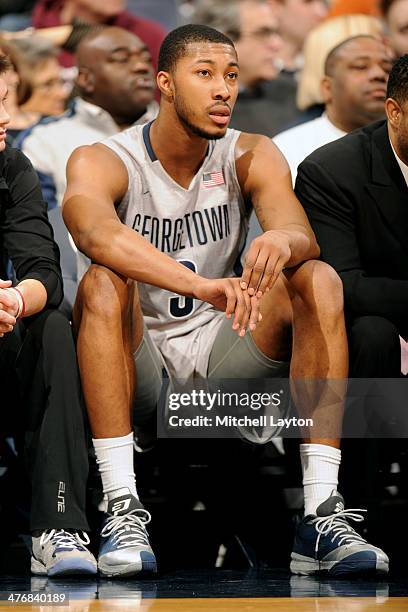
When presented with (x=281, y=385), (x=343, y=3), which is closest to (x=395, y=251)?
(x=281, y=385)

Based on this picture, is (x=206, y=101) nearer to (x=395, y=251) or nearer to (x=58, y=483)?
(x=395, y=251)

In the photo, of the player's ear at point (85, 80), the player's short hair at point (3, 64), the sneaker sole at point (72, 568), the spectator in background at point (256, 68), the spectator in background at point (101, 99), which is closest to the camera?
the sneaker sole at point (72, 568)

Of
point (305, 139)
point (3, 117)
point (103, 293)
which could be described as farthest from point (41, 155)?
point (103, 293)

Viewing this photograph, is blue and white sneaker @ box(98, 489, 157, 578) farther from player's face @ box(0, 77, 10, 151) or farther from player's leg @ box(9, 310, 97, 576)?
player's face @ box(0, 77, 10, 151)

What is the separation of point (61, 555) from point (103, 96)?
244cm

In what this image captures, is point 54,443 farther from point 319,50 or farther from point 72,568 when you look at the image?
point 319,50

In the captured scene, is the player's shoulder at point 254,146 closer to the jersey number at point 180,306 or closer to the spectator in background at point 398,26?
the jersey number at point 180,306

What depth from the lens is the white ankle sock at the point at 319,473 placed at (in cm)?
280

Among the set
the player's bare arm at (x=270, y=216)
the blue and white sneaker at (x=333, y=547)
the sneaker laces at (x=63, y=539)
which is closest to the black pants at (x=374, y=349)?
the player's bare arm at (x=270, y=216)

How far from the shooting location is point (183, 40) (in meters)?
3.17

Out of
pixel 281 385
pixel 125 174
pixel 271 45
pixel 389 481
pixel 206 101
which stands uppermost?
pixel 271 45

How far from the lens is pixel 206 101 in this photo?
3102 mm

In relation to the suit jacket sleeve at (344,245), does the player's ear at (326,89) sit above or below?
above

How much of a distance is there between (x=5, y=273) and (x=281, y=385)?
0.79m
